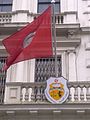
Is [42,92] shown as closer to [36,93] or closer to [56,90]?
[36,93]

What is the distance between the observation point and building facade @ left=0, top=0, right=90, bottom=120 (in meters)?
13.4

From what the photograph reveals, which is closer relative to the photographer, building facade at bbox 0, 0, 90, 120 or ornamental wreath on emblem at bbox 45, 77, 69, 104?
building facade at bbox 0, 0, 90, 120

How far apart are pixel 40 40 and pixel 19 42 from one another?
2.76 feet

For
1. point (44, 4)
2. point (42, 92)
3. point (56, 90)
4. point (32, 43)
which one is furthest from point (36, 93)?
point (44, 4)

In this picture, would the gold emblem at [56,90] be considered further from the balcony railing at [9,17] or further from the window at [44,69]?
the balcony railing at [9,17]

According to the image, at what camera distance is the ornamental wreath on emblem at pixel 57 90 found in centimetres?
1367

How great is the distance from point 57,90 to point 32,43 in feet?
7.08

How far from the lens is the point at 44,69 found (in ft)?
55.2

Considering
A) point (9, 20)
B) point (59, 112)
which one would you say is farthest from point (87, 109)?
point (9, 20)

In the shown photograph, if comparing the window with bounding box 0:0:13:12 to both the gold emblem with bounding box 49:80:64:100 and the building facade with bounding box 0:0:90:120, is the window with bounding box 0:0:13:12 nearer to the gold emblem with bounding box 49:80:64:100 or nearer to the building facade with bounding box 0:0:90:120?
the building facade with bounding box 0:0:90:120

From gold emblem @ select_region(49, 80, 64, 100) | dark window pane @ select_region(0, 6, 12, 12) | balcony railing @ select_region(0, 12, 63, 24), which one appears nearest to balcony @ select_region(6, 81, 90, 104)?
gold emblem @ select_region(49, 80, 64, 100)

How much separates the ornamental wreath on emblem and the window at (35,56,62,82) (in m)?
2.46

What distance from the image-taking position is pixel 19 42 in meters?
14.5

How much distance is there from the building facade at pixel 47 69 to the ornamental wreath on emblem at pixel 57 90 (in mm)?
221
